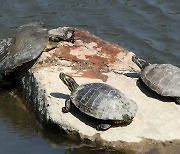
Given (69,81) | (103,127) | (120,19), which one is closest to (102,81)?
(69,81)

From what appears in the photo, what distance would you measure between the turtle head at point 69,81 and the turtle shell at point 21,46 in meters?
0.95

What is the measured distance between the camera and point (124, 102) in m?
5.87

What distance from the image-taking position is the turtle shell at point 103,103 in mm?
5762

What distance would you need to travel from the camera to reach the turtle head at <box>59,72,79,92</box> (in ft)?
20.7

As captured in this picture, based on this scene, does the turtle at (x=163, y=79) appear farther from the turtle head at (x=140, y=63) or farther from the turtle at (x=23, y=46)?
the turtle at (x=23, y=46)

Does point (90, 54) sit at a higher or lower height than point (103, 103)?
lower

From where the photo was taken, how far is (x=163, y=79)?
6469 mm

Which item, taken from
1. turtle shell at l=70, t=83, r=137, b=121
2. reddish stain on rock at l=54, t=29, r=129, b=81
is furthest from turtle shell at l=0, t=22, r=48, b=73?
turtle shell at l=70, t=83, r=137, b=121

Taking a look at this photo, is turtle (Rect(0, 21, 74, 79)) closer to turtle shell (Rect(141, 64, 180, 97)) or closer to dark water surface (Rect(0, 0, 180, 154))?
turtle shell (Rect(141, 64, 180, 97))

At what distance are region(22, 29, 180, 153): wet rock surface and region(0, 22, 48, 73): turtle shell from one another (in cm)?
17

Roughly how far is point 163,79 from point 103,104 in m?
1.05

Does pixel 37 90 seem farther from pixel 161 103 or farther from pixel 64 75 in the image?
pixel 161 103

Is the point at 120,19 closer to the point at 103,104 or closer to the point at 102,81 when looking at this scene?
the point at 102,81

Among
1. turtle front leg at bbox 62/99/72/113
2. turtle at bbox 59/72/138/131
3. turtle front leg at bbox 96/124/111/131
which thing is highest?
turtle at bbox 59/72/138/131
